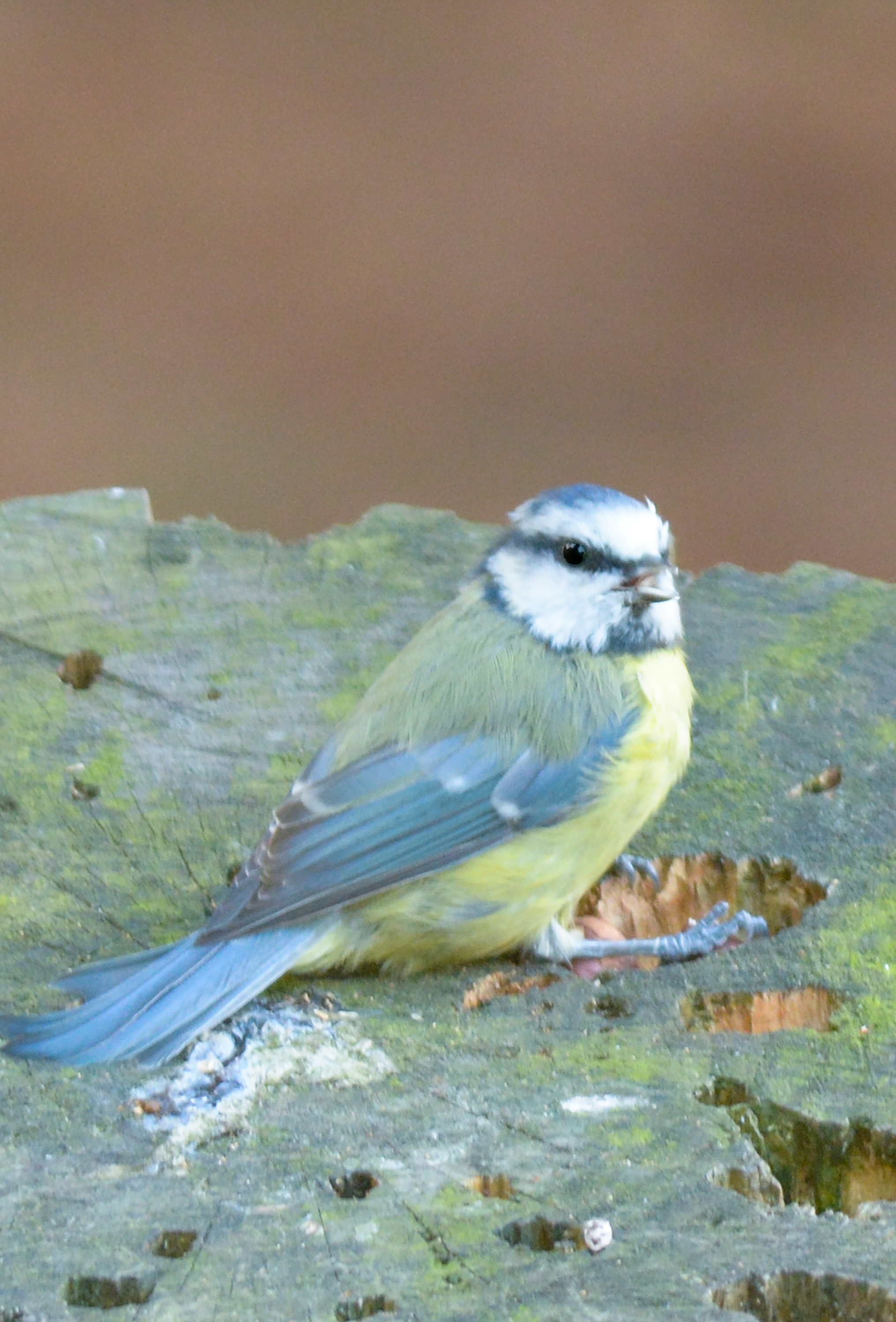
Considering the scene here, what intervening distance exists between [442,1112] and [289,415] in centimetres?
298

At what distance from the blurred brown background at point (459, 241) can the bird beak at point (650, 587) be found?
6.91 ft

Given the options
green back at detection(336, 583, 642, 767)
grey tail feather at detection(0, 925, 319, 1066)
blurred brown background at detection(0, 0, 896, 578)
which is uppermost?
blurred brown background at detection(0, 0, 896, 578)

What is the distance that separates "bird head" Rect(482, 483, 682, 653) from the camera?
181 centimetres

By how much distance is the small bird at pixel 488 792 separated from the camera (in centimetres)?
160

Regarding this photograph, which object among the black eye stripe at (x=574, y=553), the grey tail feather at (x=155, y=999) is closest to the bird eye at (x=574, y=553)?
the black eye stripe at (x=574, y=553)

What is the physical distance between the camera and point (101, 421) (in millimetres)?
3938

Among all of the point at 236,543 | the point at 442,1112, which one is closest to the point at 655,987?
the point at 442,1112

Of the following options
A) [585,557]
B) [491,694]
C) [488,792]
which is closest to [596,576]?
[585,557]

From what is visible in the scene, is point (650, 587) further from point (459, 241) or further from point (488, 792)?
point (459, 241)

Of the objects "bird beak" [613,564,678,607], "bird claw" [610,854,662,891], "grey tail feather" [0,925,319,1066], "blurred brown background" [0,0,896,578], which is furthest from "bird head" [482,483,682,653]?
"blurred brown background" [0,0,896,578]

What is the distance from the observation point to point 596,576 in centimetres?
183

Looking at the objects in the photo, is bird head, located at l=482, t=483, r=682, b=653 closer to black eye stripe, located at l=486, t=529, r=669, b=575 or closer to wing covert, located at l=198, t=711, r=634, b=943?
black eye stripe, located at l=486, t=529, r=669, b=575

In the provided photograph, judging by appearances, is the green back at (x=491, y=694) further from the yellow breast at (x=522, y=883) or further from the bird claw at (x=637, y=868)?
the bird claw at (x=637, y=868)

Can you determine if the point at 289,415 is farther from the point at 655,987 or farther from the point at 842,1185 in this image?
the point at 842,1185
